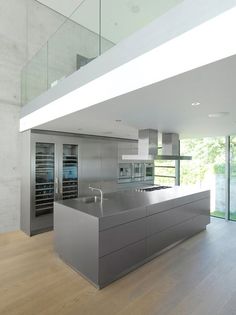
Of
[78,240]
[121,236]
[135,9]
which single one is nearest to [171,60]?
[135,9]

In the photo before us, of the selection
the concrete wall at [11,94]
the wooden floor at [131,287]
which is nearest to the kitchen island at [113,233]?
the wooden floor at [131,287]

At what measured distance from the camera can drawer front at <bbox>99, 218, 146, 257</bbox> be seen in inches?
91.7

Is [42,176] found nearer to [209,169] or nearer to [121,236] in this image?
[121,236]

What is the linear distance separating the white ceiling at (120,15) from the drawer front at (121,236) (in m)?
2.12

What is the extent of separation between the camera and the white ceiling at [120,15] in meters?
1.72

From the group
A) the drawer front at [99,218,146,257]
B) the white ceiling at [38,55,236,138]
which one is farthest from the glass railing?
the drawer front at [99,218,146,257]

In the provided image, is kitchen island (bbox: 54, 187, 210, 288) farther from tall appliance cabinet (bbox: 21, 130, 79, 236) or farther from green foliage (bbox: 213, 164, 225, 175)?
green foliage (bbox: 213, 164, 225, 175)

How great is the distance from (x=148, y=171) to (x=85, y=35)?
4.45m

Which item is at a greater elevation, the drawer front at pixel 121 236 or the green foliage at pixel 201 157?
the green foliage at pixel 201 157

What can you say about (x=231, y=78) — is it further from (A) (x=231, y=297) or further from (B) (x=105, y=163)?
(B) (x=105, y=163)

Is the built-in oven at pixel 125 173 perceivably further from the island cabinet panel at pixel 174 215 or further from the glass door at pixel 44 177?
the island cabinet panel at pixel 174 215

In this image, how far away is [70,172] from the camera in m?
4.61

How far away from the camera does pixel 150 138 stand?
3939 mm

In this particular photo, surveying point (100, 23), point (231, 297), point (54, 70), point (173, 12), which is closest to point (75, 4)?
point (54, 70)
